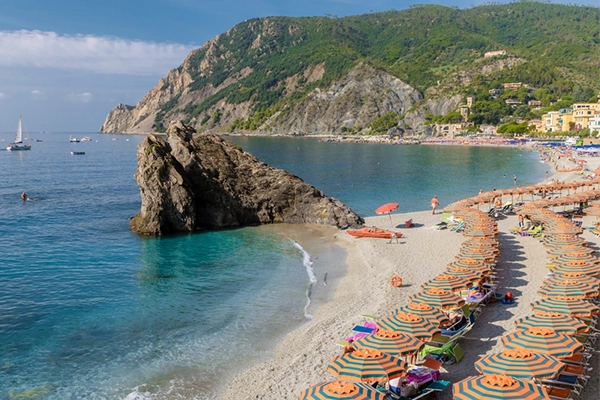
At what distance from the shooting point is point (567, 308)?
53.0 ft

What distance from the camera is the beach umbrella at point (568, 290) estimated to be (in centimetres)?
1749

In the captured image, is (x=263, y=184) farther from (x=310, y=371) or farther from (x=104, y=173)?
(x=104, y=173)

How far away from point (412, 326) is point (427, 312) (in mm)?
1363

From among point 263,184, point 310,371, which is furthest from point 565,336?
point 263,184

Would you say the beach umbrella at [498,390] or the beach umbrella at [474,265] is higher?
the beach umbrella at [474,265]

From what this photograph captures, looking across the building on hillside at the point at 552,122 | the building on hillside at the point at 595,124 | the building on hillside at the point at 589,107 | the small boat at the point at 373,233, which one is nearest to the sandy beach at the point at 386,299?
the small boat at the point at 373,233

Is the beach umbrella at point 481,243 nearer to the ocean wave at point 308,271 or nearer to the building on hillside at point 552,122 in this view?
the ocean wave at point 308,271

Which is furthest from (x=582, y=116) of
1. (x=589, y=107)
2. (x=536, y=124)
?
(x=536, y=124)

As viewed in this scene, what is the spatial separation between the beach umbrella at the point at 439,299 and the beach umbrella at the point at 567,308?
8.48ft

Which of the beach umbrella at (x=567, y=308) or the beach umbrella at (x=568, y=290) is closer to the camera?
the beach umbrella at (x=567, y=308)

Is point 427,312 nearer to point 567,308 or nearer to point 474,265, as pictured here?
point 567,308

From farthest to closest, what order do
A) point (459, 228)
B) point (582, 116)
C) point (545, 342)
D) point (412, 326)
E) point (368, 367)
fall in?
point (582, 116) < point (459, 228) < point (412, 326) < point (545, 342) < point (368, 367)

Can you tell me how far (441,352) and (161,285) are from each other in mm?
15308

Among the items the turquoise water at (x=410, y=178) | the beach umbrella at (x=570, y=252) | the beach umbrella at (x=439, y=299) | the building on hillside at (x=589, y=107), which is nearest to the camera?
the beach umbrella at (x=439, y=299)
